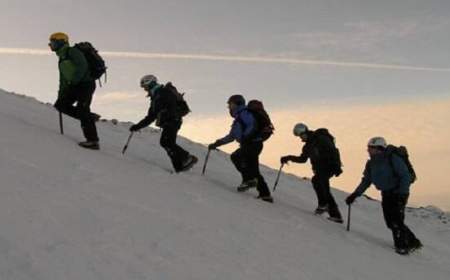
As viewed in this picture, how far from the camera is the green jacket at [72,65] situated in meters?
11.2

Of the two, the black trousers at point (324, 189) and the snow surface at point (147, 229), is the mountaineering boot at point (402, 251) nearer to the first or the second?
the snow surface at point (147, 229)

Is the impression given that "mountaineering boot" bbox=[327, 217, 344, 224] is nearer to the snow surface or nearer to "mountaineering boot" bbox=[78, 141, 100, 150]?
the snow surface

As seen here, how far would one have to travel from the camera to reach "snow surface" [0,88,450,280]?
594 cm

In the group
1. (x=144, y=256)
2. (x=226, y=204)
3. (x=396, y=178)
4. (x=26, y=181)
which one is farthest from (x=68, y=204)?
(x=396, y=178)

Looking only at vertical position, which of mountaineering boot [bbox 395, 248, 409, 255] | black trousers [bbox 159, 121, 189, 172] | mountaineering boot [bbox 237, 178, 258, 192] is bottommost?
mountaineering boot [bbox 395, 248, 409, 255]

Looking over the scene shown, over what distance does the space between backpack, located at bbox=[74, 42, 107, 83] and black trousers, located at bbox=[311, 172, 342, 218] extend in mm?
5037

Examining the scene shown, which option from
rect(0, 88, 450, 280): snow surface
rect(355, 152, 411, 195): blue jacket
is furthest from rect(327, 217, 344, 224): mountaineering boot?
rect(355, 152, 411, 195): blue jacket

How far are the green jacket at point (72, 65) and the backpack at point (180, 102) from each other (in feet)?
5.51

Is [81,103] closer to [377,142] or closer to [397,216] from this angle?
[377,142]

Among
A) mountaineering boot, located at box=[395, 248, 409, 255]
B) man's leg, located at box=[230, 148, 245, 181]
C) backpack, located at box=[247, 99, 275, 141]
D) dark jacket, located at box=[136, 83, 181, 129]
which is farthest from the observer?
man's leg, located at box=[230, 148, 245, 181]

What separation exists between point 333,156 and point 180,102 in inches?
135

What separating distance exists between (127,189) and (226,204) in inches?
82.6

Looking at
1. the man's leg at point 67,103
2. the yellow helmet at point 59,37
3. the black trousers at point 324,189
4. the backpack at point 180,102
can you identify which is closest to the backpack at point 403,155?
the black trousers at point 324,189

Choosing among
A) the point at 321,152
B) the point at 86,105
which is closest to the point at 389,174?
the point at 321,152
